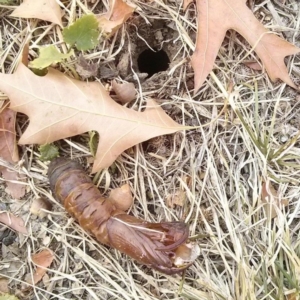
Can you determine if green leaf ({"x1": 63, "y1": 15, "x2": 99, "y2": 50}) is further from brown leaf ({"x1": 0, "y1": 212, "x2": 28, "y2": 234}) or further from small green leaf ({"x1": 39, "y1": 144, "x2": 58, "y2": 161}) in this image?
brown leaf ({"x1": 0, "y1": 212, "x2": 28, "y2": 234})

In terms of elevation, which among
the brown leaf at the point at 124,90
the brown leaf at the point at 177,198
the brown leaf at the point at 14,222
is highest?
the brown leaf at the point at 124,90

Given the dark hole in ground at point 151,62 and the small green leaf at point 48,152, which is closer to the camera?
the small green leaf at point 48,152

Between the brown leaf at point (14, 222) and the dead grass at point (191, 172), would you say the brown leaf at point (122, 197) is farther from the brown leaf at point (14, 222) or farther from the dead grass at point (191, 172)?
Answer: the brown leaf at point (14, 222)

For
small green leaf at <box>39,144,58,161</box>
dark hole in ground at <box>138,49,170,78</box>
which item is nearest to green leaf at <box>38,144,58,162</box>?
small green leaf at <box>39,144,58,161</box>

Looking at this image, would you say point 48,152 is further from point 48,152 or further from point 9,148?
point 9,148

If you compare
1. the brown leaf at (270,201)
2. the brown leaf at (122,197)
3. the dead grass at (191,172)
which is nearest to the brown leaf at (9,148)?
the dead grass at (191,172)

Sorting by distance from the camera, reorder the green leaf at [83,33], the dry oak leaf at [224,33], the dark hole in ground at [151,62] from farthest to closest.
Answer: the dark hole in ground at [151,62] < the dry oak leaf at [224,33] < the green leaf at [83,33]
